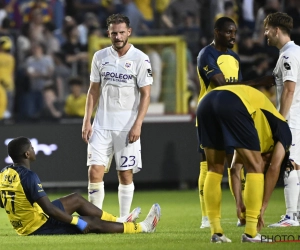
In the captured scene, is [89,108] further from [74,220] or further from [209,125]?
[209,125]

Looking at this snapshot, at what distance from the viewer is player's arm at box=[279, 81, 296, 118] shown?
8.69m

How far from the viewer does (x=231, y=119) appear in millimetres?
6738

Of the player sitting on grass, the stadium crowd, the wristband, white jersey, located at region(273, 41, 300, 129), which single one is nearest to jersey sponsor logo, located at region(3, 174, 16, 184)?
the player sitting on grass

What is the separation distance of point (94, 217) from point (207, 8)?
9.28m

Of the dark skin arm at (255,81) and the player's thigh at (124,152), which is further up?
the dark skin arm at (255,81)

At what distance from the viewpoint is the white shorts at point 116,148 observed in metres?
8.99

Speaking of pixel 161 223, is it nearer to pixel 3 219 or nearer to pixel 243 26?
pixel 3 219

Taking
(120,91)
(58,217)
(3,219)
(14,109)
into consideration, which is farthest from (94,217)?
(14,109)

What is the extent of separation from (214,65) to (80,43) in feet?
30.9

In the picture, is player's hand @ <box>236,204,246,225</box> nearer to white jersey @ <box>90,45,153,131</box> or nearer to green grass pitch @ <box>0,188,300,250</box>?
green grass pitch @ <box>0,188,300,250</box>

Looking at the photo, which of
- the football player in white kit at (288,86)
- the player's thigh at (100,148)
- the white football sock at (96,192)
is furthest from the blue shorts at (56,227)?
the football player in white kit at (288,86)

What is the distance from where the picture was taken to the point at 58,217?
24.9ft

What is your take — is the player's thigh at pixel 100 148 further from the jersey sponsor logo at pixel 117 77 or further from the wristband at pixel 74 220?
the wristband at pixel 74 220

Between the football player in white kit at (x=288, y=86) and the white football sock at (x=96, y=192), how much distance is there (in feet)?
6.29
